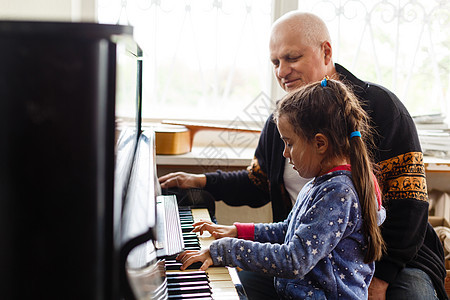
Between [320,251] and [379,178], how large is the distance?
1.96 ft

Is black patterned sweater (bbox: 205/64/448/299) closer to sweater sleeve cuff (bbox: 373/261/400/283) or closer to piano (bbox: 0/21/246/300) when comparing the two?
sweater sleeve cuff (bbox: 373/261/400/283)

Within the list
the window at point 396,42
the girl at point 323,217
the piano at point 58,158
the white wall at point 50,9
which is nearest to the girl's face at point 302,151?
the girl at point 323,217

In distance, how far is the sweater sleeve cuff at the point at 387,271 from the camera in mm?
1567

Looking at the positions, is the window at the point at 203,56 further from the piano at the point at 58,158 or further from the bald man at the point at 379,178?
the piano at the point at 58,158

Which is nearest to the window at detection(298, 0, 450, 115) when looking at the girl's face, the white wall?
the white wall

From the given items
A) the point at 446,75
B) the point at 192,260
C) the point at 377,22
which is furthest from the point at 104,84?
the point at 446,75

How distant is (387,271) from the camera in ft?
5.15

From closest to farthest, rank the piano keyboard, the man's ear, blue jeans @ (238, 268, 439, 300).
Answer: the piano keyboard < the man's ear < blue jeans @ (238, 268, 439, 300)

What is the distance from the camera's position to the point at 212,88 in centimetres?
269

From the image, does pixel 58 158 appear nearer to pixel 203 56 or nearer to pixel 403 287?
pixel 403 287

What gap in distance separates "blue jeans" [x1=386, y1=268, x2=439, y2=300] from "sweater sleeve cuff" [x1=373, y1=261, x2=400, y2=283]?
29 millimetres

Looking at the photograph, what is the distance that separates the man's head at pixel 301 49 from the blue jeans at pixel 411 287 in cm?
76

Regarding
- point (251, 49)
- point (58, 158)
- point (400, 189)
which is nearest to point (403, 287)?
point (400, 189)

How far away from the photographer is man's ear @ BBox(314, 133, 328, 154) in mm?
1290
